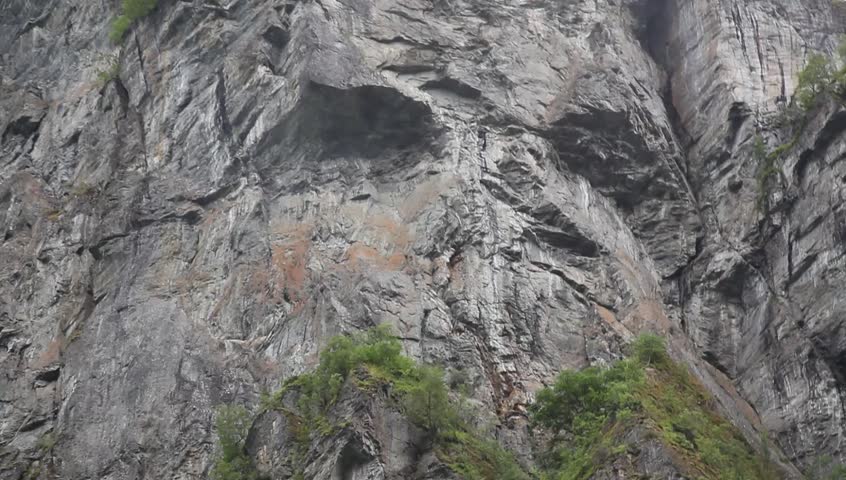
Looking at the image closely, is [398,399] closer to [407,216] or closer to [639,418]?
[639,418]

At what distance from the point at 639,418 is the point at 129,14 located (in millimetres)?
27800

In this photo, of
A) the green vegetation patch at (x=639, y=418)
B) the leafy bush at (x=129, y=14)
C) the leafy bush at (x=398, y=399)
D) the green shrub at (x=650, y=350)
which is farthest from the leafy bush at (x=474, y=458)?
the leafy bush at (x=129, y=14)

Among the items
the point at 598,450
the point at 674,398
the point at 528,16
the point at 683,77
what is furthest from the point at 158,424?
the point at 683,77

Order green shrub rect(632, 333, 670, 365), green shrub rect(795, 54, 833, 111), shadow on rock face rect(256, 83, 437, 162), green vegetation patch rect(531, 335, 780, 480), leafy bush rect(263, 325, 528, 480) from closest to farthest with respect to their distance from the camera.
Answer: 1. green vegetation patch rect(531, 335, 780, 480)
2. leafy bush rect(263, 325, 528, 480)
3. green shrub rect(632, 333, 670, 365)
4. shadow on rock face rect(256, 83, 437, 162)
5. green shrub rect(795, 54, 833, 111)

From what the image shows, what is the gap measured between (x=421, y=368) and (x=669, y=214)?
1382 cm

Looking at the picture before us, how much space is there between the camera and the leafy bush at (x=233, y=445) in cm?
2588

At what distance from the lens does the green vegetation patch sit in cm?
2475

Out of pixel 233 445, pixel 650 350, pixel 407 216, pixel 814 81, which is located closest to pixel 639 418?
pixel 650 350

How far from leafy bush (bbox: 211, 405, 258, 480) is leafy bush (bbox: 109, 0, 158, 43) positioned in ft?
67.1

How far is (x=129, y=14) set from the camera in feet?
141

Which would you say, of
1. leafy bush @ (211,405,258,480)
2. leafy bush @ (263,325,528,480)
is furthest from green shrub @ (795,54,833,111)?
leafy bush @ (211,405,258,480)

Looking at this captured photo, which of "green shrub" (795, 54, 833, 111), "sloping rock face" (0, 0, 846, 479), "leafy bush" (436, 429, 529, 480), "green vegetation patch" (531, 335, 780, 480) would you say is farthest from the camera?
"green shrub" (795, 54, 833, 111)

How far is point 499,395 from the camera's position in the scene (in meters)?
29.4

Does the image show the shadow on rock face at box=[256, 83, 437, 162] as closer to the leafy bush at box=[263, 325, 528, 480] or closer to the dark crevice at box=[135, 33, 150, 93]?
the dark crevice at box=[135, 33, 150, 93]
